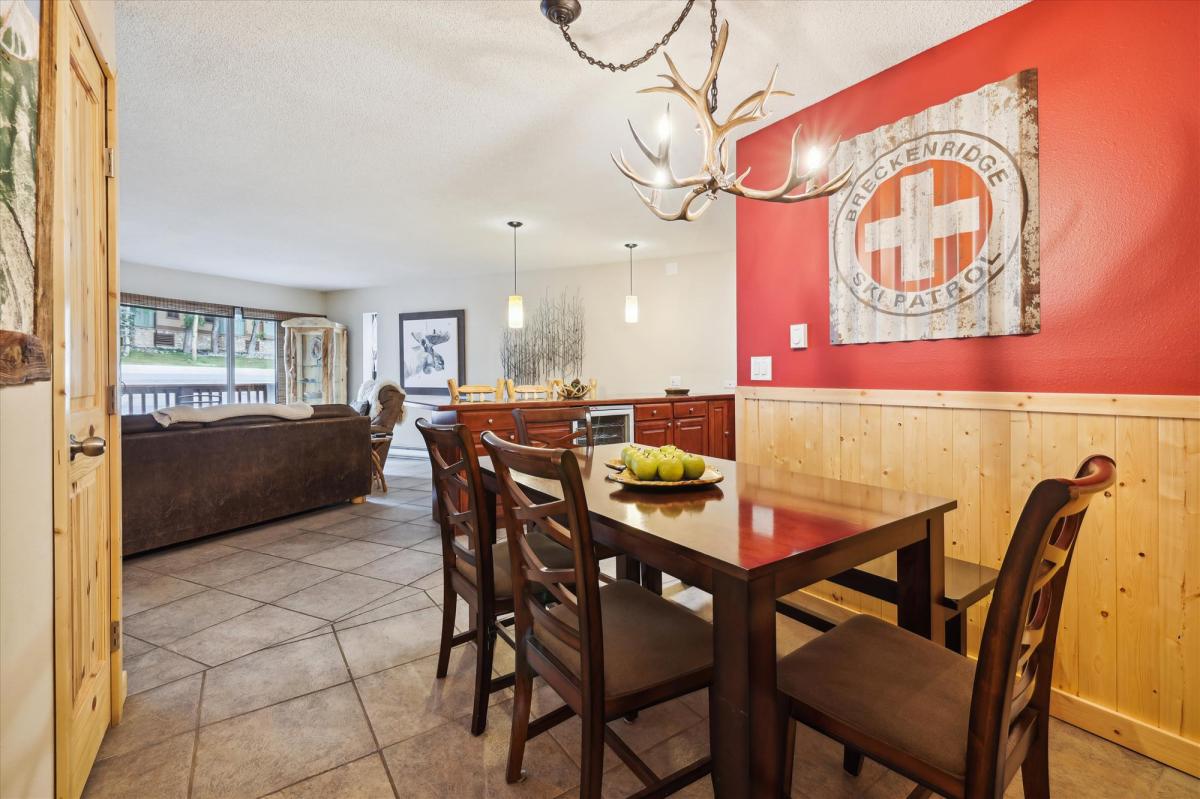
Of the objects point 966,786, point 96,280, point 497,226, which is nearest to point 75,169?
point 96,280

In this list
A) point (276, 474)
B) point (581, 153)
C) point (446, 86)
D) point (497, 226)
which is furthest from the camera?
point (497, 226)

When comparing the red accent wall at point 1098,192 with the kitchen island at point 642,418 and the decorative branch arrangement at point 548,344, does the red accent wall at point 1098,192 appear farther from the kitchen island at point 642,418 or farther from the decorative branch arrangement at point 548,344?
the decorative branch arrangement at point 548,344

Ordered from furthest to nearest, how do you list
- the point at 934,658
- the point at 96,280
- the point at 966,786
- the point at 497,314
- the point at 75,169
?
the point at 497,314 < the point at 96,280 < the point at 75,169 < the point at 934,658 < the point at 966,786

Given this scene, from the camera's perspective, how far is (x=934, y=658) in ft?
3.93

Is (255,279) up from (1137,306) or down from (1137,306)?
up

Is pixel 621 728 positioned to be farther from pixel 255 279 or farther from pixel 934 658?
pixel 255 279

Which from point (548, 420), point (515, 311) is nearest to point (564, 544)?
point (548, 420)

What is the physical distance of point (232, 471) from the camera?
12.2ft

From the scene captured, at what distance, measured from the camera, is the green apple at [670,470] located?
1.60 metres

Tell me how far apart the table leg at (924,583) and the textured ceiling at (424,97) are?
6.49ft

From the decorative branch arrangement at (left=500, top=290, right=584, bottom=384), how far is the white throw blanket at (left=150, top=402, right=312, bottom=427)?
3261 mm

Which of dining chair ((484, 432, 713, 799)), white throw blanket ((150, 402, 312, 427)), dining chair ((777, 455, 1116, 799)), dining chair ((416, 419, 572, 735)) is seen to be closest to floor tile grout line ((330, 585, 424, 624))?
dining chair ((416, 419, 572, 735))

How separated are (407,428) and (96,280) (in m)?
6.72

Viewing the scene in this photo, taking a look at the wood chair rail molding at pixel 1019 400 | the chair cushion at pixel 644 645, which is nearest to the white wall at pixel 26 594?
the chair cushion at pixel 644 645
